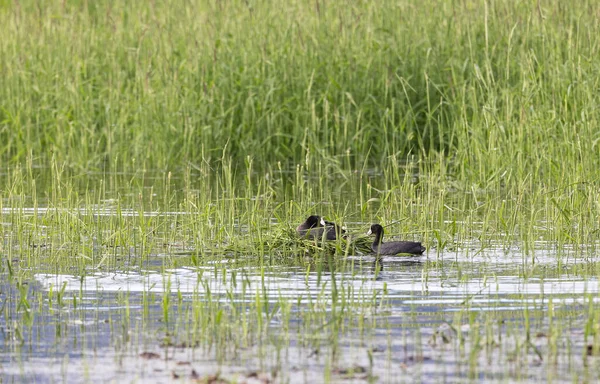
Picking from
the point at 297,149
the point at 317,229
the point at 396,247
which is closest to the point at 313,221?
the point at 317,229

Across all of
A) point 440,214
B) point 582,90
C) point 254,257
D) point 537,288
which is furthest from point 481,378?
point 582,90

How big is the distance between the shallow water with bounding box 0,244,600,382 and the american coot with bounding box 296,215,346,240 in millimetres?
1143

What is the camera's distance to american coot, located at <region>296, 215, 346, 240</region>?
10412 mm

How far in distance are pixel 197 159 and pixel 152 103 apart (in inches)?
39.2

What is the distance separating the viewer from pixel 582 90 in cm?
1379

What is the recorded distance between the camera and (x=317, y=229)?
10.5m

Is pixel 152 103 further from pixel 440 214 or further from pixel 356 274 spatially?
pixel 356 274

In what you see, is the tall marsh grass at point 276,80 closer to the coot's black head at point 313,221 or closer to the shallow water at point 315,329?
the coot's black head at point 313,221

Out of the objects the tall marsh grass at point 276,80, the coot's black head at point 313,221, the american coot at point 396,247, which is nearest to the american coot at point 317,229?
the coot's black head at point 313,221

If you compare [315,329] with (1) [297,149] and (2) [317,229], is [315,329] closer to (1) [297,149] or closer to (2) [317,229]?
(2) [317,229]

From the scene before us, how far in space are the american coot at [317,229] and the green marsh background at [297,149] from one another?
14cm

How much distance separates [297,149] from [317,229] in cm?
622

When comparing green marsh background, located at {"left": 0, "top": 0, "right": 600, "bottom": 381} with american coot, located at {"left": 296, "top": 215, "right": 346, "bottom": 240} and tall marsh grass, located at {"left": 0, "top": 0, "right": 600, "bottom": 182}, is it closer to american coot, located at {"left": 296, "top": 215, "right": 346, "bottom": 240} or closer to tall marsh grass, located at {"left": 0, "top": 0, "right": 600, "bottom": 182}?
tall marsh grass, located at {"left": 0, "top": 0, "right": 600, "bottom": 182}

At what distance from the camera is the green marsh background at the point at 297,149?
905 centimetres
